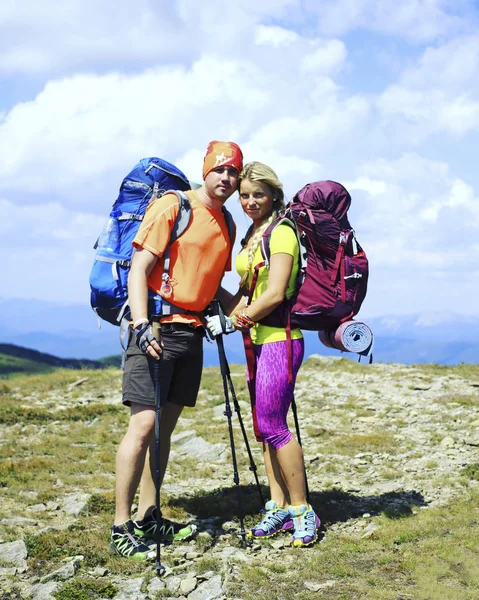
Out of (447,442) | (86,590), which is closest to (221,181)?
(86,590)

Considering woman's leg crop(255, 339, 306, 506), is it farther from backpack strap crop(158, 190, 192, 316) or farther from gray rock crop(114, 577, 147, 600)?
gray rock crop(114, 577, 147, 600)

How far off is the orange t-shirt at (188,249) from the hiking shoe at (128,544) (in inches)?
92.0

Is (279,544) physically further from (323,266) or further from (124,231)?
(124,231)

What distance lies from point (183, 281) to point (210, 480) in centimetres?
531

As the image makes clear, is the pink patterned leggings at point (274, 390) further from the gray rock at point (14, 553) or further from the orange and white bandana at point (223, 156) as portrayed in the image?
the gray rock at point (14, 553)

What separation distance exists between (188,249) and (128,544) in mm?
3257

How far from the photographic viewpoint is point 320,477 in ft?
34.7

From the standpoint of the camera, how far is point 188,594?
6004mm

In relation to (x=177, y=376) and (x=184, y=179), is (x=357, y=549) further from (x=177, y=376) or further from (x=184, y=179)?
(x=184, y=179)

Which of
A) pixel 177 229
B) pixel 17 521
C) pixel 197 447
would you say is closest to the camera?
pixel 177 229

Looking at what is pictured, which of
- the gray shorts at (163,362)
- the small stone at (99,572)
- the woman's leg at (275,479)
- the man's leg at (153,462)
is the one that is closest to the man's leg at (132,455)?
the gray shorts at (163,362)

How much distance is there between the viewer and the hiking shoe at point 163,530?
7.21m

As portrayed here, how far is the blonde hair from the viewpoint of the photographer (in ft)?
22.2

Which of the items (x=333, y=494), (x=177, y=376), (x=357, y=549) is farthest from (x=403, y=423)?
(x=177, y=376)
